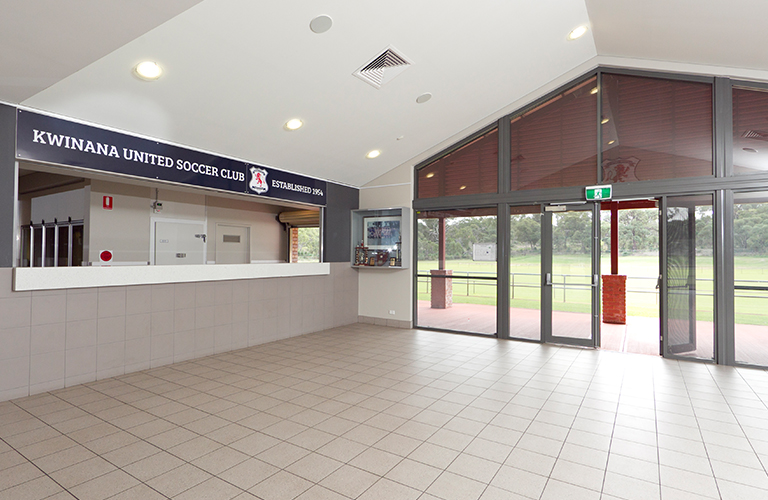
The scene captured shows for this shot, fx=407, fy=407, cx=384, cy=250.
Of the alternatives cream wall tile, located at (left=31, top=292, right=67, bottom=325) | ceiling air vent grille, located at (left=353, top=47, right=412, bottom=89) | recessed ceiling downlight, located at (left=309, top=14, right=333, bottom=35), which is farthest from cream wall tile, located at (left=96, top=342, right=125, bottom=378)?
ceiling air vent grille, located at (left=353, top=47, right=412, bottom=89)

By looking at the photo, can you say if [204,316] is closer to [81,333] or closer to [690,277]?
[81,333]

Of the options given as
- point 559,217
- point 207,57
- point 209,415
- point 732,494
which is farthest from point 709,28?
point 209,415

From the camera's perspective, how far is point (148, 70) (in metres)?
3.83

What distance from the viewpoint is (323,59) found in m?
4.33

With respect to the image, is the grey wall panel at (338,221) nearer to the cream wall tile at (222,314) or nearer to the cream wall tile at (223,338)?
the cream wall tile at (222,314)

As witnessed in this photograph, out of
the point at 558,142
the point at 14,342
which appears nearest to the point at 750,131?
the point at 558,142

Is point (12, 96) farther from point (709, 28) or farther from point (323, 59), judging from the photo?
point (709, 28)

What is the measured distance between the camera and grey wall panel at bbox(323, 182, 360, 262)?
777cm

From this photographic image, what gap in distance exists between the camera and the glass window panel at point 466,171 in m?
7.07

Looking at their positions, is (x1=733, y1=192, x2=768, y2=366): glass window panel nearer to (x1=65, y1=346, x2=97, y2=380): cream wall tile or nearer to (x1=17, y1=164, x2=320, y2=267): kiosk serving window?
(x1=17, y1=164, x2=320, y2=267): kiosk serving window

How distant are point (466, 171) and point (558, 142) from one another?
1.56m

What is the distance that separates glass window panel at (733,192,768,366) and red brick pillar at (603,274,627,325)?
3.31 m

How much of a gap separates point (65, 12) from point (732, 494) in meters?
5.21

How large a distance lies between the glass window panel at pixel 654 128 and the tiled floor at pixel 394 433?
2751mm
